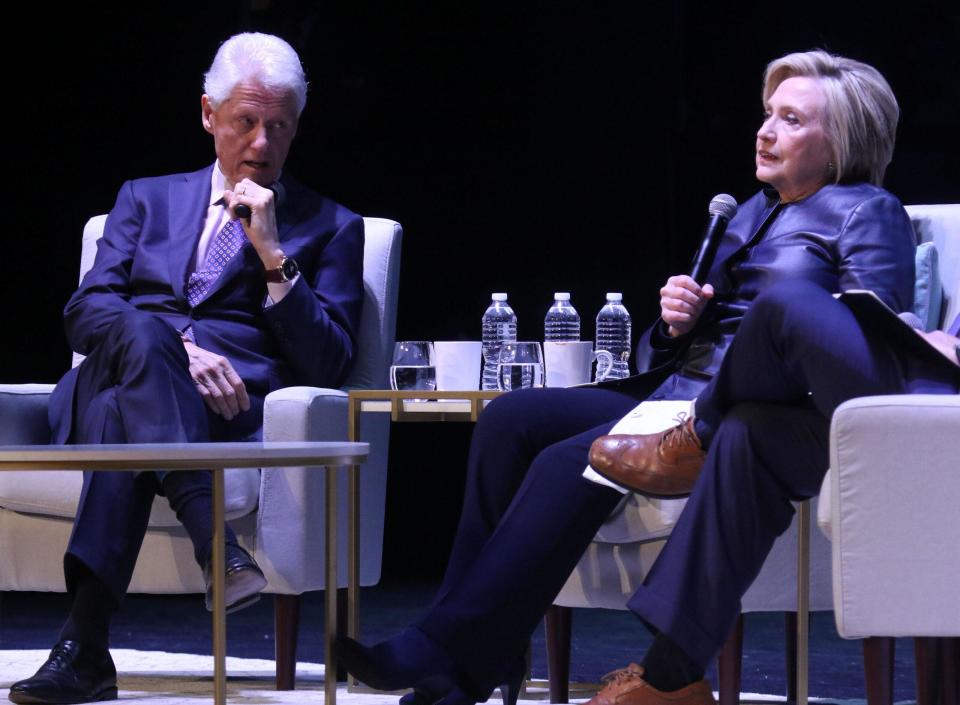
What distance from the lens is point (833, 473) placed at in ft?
5.87

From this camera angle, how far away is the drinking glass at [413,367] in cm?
272

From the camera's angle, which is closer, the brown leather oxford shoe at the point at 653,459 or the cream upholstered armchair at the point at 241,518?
the brown leather oxford shoe at the point at 653,459

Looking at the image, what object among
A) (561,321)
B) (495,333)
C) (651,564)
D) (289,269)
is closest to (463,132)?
(561,321)

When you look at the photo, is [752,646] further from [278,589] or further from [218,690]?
[218,690]

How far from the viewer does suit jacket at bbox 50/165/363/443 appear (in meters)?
2.70

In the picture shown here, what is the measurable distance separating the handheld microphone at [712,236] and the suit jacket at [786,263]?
0.12 feet

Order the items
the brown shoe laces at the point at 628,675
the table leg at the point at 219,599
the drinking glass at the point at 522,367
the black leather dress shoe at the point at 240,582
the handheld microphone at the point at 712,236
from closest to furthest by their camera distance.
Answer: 1. the table leg at the point at 219,599
2. the brown shoe laces at the point at 628,675
3. the black leather dress shoe at the point at 240,582
4. the handheld microphone at the point at 712,236
5. the drinking glass at the point at 522,367

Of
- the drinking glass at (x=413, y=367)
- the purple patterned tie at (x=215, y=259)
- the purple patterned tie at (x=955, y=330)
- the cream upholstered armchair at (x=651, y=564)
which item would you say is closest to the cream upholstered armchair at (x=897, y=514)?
the purple patterned tie at (x=955, y=330)

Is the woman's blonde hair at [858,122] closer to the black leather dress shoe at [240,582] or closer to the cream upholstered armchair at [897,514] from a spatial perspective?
the cream upholstered armchair at [897,514]

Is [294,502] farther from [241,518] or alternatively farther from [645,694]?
[645,694]

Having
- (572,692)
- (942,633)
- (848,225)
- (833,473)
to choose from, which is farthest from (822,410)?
(572,692)

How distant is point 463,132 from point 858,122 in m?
1.99

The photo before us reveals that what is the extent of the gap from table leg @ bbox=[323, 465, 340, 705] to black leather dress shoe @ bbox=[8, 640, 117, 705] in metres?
0.54

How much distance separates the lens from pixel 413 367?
272cm
